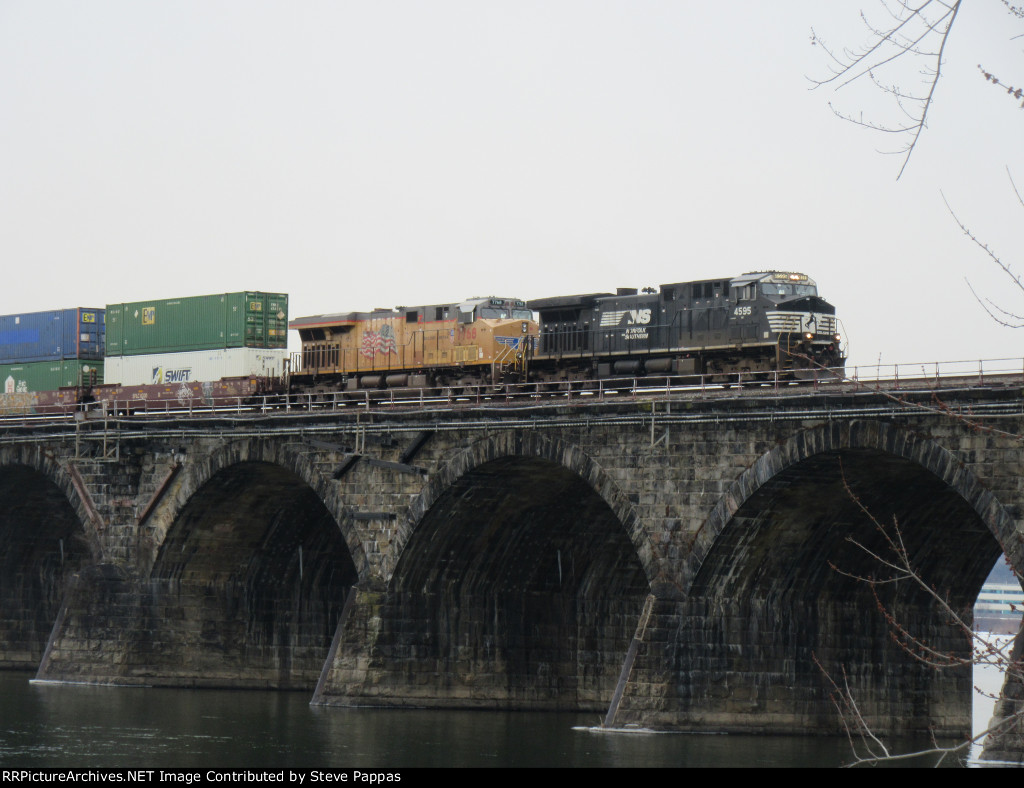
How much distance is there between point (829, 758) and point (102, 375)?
40.8 metres

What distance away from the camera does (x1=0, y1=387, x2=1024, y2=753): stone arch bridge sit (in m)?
38.7

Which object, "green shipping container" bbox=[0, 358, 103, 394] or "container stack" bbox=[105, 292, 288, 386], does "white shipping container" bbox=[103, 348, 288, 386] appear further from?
"green shipping container" bbox=[0, 358, 103, 394]

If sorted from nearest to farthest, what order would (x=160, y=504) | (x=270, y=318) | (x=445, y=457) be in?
(x=445, y=457) → (x=160, y=504) → (x=270, y=318)

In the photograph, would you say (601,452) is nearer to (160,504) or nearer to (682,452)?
(682,452)

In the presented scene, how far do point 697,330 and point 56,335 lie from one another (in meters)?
33.3

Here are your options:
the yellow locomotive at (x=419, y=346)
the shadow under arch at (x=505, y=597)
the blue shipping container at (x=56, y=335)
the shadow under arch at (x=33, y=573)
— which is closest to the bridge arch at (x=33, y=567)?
the shadow under arch at (x=33, y=573)

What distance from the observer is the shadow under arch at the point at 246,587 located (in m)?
54.6

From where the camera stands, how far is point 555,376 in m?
50.0

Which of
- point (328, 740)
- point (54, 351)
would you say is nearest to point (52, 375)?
point (54, 351)

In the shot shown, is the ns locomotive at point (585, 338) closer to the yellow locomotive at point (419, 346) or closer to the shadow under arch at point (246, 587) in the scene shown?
the yellow locomotive at point (419, 346)

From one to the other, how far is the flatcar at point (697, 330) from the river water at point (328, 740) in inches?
443

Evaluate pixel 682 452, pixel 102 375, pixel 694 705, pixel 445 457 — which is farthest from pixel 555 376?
pixel 102 375

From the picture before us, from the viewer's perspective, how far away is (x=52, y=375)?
65.7 meters

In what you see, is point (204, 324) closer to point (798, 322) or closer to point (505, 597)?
point (505, 597)
